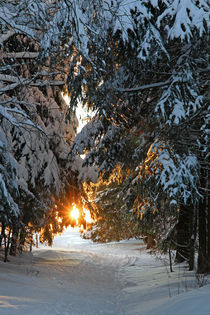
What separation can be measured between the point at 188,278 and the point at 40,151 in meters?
5.38

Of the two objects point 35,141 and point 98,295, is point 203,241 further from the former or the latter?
point 35,141

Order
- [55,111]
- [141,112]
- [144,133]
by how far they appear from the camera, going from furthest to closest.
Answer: [55,111] → [144,133] → [141,112]

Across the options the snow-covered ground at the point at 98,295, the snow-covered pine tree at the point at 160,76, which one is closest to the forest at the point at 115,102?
the snow-covered pine tree at the point at 160,76

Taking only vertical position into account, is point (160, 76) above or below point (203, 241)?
→ above

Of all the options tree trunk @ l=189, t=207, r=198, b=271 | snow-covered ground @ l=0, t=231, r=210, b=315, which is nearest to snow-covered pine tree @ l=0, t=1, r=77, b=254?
snow-covered ground @ l=0, t=231, r=210, b=315

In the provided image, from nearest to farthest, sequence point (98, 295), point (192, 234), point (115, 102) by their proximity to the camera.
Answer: point (98, 295)
point (115, 102)
point (192, 234)

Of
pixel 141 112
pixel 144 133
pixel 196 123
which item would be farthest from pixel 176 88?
pixel 144 133

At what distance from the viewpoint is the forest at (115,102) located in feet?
16.3

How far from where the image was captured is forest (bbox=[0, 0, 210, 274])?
498cm

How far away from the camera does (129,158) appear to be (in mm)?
9227

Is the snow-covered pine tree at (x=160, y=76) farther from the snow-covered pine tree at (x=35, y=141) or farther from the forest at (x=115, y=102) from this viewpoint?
the snow-covered pine tree at (x=35, y=141)

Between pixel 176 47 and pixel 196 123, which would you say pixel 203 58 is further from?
pixel 196 123

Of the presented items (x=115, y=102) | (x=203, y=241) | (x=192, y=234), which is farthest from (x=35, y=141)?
(x=192, y=234)

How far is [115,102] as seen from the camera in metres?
6.98
